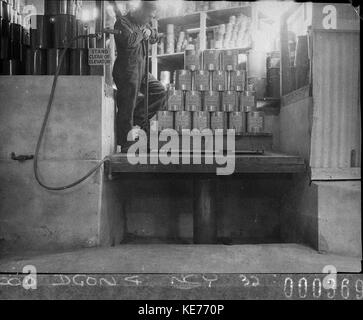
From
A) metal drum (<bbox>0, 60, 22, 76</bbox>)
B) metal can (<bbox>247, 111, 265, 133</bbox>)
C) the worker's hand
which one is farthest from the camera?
metal can (<bbox>247, 111, 265, 133</bbox>)

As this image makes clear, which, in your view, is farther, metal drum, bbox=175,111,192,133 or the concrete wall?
metal drum, bbox=175,111,192,133

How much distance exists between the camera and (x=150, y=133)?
377cm

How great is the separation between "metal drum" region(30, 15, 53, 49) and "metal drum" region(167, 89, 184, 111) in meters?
1.40

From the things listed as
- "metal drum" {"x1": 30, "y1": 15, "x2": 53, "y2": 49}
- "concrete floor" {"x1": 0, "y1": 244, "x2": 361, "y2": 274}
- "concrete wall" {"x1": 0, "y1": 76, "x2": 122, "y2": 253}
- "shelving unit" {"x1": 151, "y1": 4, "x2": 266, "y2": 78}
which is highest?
"shelving unit" {"x1": 151, "y1": 4, "x2": 266, "y2": 78}

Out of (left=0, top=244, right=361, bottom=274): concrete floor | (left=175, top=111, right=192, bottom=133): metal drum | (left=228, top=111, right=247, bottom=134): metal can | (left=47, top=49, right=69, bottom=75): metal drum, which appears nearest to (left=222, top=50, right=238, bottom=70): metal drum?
(left=228, top=111, right=247, bottom=134): metal can

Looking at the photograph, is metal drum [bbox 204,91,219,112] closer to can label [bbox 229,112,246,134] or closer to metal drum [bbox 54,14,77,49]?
can label [bbox 229,112,246,134]

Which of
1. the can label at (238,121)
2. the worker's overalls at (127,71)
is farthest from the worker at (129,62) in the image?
the can label at (238,121)

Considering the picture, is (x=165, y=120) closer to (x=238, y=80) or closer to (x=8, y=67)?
(x=238, y=80)

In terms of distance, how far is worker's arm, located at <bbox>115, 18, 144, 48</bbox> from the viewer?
132 inches

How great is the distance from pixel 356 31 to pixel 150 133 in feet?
6.64

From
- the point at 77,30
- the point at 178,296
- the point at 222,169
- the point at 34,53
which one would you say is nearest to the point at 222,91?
the point at 222,169

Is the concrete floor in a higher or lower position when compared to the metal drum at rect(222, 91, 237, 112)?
lower

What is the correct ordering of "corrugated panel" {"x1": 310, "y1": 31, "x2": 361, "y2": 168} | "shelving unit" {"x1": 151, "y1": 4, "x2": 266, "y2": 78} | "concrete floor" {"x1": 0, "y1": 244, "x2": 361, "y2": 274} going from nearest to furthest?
1. "concrete floor" {"x1": 0, "y1": 244, "x2": 361, "y2": 274}
2. "corrugated panel" {"x1": 310, "y1": 31, "x2": 361, "y2": 168}
3. "shelving unit" {"x1": 151, "y1": 4, "x2": 266, "y2": 78}

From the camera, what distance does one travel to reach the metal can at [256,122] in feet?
12.6
